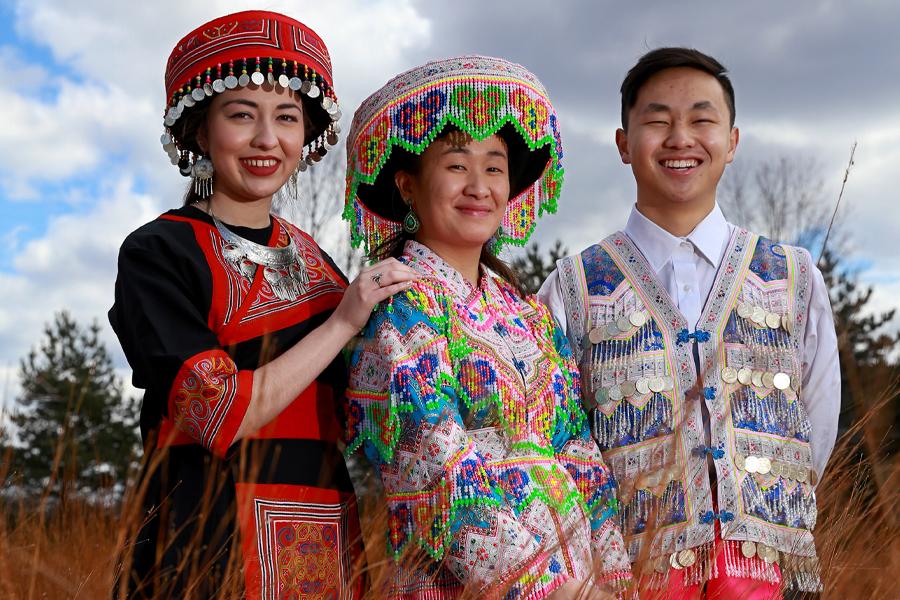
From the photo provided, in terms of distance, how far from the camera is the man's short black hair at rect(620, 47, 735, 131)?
3.22 m

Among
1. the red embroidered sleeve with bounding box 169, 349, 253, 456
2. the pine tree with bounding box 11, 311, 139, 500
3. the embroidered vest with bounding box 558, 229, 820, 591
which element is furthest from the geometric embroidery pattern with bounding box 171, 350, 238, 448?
the pine tree with bounding box 11, 311, 139, 500

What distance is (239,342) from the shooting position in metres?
2.59

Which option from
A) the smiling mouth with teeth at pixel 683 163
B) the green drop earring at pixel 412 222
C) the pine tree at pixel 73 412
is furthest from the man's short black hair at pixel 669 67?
the pine tree at pixel 73 412

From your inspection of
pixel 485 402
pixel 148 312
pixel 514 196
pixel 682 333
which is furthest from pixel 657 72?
pixel 148 312

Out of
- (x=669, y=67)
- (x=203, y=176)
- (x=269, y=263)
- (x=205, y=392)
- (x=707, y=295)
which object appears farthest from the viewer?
(x=669, y=67)

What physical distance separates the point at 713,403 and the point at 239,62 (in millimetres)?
1746

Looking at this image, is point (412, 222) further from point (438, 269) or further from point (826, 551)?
point (826, 551)

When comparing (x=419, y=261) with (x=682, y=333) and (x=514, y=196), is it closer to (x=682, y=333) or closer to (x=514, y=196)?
(x=514, y=196)

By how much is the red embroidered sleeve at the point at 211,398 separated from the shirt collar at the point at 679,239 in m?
1.44

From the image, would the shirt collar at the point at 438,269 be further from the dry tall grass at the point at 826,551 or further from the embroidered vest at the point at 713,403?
the dry tall grass at the point at 826,551

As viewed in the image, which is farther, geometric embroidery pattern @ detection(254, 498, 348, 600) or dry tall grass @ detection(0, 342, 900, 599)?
geometric embroidery pattern @ detection(254, 498, 348, 600)

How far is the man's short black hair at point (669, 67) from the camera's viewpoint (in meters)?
3.22

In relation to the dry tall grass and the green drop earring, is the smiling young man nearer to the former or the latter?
the dry tall grass

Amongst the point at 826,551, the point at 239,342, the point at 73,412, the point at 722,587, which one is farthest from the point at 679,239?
the point at 73,412
